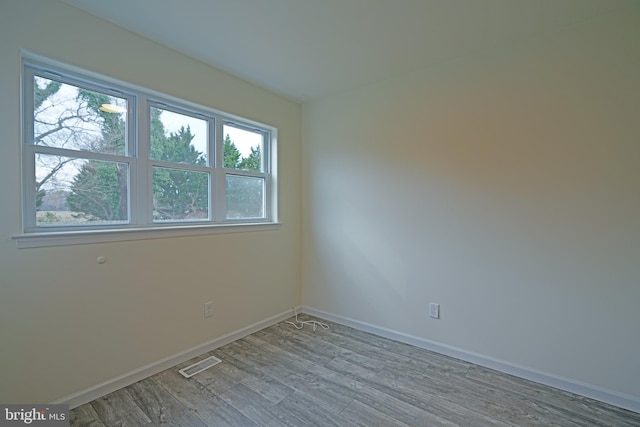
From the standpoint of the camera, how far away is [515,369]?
2223mm

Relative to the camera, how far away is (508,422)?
5.69 feet

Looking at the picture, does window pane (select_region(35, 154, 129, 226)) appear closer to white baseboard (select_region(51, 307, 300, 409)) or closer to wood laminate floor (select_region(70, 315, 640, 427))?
white baseboard (select_region(51, 307, 300, 409))

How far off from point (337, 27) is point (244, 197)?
1.81 meters

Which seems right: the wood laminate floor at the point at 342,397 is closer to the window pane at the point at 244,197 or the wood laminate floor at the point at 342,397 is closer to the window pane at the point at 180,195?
the window pane at the point at 180,195

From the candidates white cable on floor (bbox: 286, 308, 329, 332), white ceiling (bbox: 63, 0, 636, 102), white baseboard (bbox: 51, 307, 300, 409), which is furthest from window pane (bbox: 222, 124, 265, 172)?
white cable on floor (bbox: 286, 308, 329, 332)

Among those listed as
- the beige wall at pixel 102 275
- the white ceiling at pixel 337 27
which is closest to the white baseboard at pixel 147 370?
the beige wall at pixel 102 275

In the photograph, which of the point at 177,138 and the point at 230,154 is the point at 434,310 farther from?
the point at 177,138

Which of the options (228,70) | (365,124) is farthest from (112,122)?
(365,124)

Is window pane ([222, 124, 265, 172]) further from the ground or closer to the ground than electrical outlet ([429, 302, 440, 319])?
further from the ground

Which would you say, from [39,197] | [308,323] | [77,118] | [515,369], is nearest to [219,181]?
[77,118]

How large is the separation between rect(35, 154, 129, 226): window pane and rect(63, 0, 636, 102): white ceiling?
1.02m

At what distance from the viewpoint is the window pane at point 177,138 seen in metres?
2.32

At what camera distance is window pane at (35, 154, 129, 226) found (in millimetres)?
1799

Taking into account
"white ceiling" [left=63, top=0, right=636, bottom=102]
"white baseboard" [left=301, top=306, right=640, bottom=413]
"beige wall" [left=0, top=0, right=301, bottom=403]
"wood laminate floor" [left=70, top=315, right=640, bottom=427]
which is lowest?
"wood laminate floor" [left=70, top=315, right=640, bottom=427]
